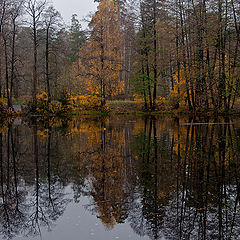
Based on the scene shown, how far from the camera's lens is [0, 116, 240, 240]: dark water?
408 centimetres

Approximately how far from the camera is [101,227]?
4176 millimetres

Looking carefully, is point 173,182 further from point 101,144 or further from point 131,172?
point 101,144

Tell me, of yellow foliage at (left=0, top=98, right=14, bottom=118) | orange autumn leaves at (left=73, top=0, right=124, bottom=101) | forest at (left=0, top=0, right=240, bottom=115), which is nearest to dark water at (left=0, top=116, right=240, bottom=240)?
forest at (left=0, top=0, right=240, bottom=115)

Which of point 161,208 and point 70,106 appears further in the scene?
point 70,106

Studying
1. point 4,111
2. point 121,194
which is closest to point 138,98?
point 4,111

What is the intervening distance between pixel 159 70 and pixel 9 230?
2743cm

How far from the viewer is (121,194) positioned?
5.44m

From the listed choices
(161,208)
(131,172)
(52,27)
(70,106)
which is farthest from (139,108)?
(161,208)

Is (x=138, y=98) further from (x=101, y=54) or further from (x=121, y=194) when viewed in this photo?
(x=121, y=194)

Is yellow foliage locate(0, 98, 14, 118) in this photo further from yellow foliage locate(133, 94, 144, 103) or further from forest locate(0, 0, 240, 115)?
yellow foliage locate(133, 94, 144, 103)

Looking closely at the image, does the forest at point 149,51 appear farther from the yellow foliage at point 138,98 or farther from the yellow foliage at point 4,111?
the yellow foliage at point 138,98

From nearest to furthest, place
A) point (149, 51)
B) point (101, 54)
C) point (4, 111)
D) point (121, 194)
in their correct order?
point (121, 194), point (101, 54), point (4, 111), point (149, 51)

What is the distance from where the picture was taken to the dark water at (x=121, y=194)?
13.4 ft

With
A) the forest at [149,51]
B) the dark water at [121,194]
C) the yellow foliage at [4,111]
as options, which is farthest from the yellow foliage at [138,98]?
the dark water at [121,194]
